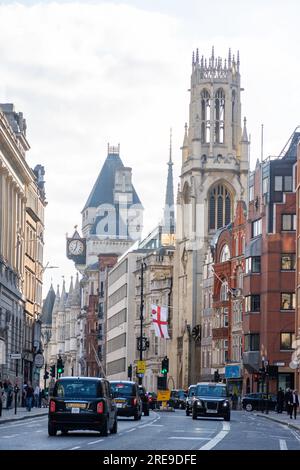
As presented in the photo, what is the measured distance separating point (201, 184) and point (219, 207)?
3.56m

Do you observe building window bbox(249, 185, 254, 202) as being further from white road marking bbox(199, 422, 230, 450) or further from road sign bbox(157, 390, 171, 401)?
white road marking bbox(199, 422, 230, 450)

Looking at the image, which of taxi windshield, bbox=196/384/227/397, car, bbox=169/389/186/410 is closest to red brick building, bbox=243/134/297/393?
car, bbox=169/389/186/410

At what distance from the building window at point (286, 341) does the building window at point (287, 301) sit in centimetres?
227

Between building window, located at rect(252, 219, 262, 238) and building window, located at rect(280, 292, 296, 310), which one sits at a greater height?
building window, located at rect(252, 219, 262, 238)

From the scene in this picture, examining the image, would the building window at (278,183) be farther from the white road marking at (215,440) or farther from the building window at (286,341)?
the white road marking at (215,440)

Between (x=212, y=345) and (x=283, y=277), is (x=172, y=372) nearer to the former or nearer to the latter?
(x=212, y=345)

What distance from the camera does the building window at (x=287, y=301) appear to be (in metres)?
118

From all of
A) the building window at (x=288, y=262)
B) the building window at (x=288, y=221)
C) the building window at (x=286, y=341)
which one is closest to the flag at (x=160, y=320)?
the building window at (x=286, y=341)

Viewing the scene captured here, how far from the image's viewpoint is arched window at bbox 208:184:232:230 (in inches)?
6649

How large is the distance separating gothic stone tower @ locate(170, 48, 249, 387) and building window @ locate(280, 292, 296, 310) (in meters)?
44.8

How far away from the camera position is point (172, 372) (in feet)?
563

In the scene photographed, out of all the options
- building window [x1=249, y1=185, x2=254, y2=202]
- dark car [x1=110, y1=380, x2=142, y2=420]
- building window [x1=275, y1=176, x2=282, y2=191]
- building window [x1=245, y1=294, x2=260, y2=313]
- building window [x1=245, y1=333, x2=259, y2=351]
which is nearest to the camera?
dark car [x1=110, y1=380, x2=142, y2=420]
